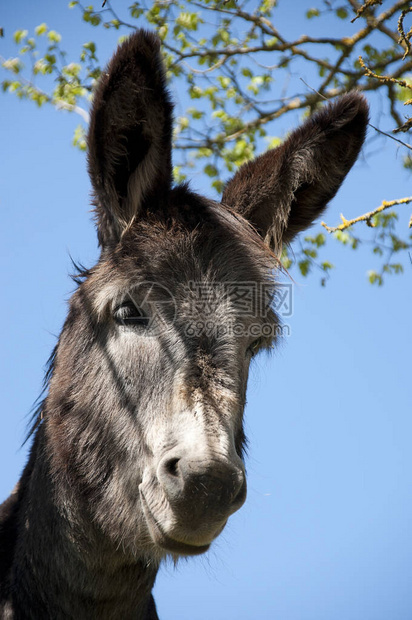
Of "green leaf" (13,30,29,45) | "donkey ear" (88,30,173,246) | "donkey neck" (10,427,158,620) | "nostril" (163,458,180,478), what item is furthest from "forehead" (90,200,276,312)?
"green leaf" (13,30,29,45)

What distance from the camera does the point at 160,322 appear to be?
12.1ft

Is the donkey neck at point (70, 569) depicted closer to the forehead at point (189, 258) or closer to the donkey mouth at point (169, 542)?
the donkey mouth at point (169, 542)

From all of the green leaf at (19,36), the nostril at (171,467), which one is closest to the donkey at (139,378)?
the nostril at (171,467)

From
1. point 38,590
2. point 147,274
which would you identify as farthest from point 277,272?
point 38,590

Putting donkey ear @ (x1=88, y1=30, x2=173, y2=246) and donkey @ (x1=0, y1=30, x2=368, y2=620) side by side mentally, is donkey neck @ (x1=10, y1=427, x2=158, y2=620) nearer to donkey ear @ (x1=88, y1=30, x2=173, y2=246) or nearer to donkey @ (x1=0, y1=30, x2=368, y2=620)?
donkey @ (x1=0, y1=30, x2=368, y2=620)

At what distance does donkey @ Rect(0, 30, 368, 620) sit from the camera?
10.8ft

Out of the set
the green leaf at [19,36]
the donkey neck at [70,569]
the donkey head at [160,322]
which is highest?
the green leaf at [19,36]

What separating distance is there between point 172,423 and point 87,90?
5528 millimetres

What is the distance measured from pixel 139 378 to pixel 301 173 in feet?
5.92

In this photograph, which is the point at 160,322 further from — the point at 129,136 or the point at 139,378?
the point at 129,136

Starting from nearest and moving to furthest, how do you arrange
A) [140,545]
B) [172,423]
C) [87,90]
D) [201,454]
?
[201,454]
[172,423]
[140,545]
[87,90]

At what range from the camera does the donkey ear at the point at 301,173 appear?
4.35 meters

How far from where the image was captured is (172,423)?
10.9 ft

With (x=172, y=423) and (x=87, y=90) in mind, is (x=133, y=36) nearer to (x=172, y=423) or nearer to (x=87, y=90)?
(x=172, y=423)
